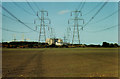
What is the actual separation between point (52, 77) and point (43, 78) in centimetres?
42

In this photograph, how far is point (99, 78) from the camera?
696 centimetres

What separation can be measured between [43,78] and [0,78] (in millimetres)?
1690

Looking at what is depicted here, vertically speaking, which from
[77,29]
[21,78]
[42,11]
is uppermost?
[42,11]

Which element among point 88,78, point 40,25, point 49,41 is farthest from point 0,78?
point 49,41

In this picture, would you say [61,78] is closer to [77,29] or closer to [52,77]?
[52,77]

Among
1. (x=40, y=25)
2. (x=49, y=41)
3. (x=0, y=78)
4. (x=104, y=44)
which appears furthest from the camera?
(x=49, y=41)

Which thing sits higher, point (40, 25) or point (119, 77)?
point (40, 25)

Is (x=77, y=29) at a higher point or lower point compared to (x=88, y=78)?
higher

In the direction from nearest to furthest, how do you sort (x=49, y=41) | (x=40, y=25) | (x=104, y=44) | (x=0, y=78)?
(x=0, y=78) < (x=40, y=25) < (x=104, y=44) < (x=49, y=41)

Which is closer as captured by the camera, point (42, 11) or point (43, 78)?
point (43, 78)

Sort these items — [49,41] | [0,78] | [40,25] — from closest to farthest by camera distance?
[0,78]
[40,25]
[49,41]

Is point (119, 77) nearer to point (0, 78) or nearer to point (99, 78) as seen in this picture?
point (99, 78)

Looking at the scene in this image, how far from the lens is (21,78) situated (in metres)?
7.05

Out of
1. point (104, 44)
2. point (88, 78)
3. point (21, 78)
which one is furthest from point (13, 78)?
point (104, 44)
